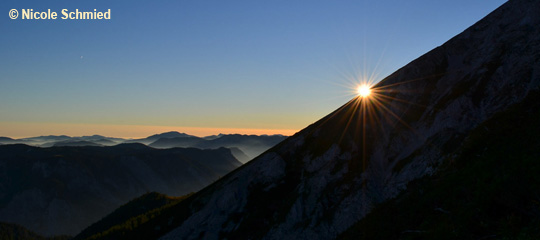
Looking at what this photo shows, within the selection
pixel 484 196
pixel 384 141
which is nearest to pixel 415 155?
pixel 384 141

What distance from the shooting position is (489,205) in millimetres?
14875

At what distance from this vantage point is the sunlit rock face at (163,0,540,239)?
164 ft

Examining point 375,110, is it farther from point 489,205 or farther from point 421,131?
point 489,205

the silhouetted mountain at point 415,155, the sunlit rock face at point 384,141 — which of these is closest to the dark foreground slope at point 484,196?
the silhouetted mountain at point 415,155

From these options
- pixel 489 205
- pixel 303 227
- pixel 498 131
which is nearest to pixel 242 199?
pixel 303 227

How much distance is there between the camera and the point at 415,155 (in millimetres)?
51812

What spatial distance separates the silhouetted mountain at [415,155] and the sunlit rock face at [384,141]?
0.75ft

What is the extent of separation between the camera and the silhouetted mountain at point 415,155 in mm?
19734

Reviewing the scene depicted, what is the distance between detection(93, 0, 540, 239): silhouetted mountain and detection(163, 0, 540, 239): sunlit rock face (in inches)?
9.0

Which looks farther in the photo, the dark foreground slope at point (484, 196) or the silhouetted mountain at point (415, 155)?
the silhouetted mountain at point (415, 155)

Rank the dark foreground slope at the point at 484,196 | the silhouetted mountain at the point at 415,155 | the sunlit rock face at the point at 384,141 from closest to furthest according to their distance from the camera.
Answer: the dark foreground slope at the point at 484,196
the silhouetted mountain at the point at 415,155
the sunlit rock face at the point at 384,141

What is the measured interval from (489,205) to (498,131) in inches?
523

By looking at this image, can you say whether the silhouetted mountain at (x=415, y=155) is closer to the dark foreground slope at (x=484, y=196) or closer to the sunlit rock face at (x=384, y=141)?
the dark foreground slope at (x=484, y=196)

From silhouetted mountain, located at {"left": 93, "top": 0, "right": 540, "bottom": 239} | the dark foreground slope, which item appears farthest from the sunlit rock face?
the dark foreground slope
